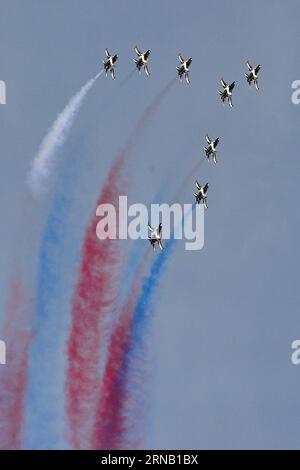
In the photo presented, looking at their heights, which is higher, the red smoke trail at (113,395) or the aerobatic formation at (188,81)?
the aerobatic formation at (188,81)

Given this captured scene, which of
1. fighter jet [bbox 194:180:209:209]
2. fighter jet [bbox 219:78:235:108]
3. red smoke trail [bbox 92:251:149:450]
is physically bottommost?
red smoke trail [bbox 92:251:149:450]

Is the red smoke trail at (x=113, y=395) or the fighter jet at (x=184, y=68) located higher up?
the fighter jet at (x=184, y=68)

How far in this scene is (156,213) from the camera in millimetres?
179000

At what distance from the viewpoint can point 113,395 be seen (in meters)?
167

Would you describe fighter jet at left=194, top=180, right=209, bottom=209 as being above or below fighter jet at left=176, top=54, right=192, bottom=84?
below

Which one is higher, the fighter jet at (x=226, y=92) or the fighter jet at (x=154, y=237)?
the fighter jet at (x=226, y=92)

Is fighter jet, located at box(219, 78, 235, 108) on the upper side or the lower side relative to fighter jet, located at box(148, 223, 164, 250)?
upper

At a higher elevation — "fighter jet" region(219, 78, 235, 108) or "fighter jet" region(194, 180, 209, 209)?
"fighter jet" region(219, 78, 235, 108)

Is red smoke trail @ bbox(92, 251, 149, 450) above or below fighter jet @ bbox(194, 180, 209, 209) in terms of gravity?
below

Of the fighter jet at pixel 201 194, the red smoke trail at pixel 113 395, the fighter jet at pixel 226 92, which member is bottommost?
the red smoke trail at pixel 113 395

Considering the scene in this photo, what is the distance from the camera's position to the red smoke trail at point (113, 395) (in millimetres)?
164750

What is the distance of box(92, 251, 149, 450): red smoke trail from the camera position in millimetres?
164750
